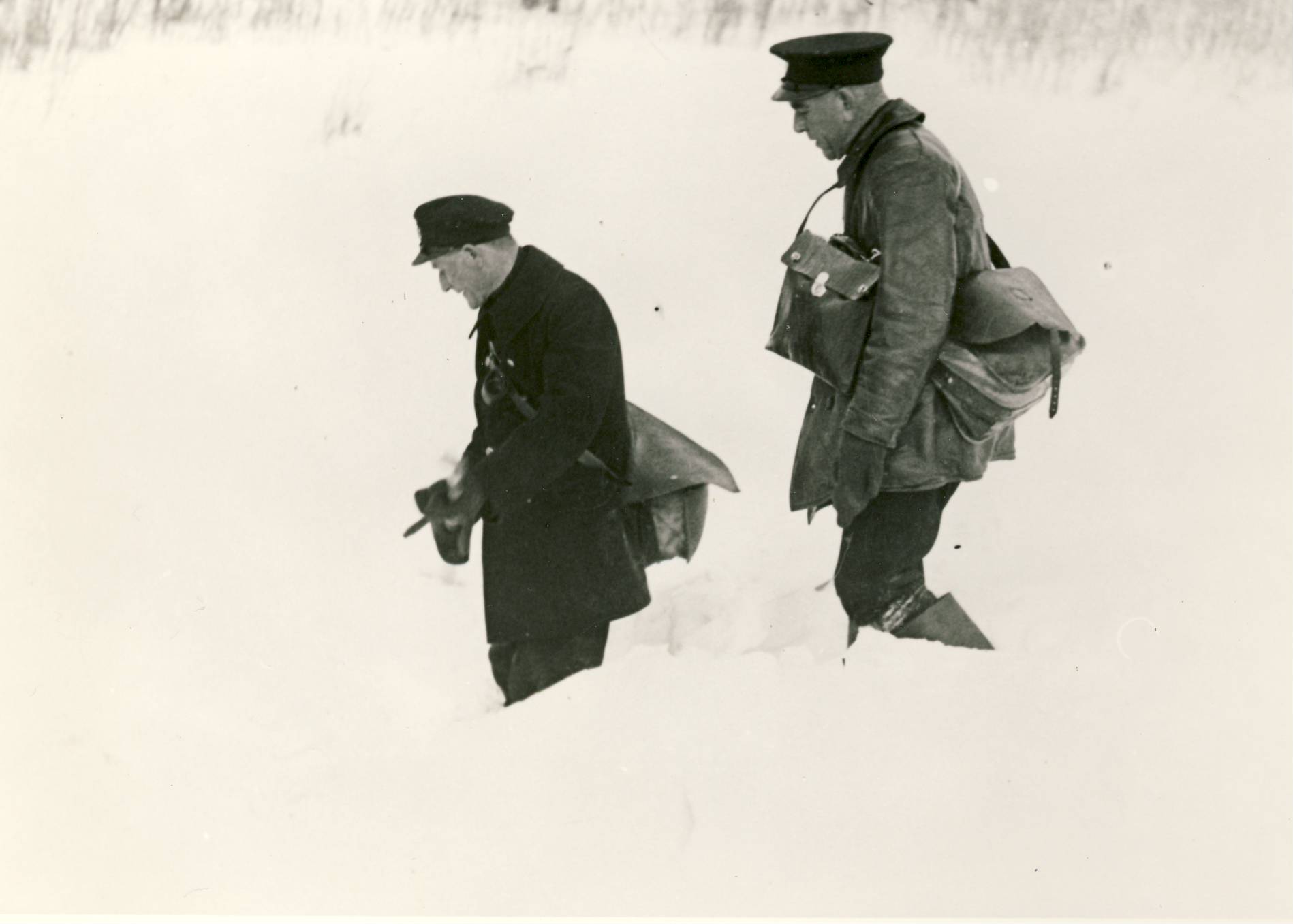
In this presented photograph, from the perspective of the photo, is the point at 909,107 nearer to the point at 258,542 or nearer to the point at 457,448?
the point at 457,448

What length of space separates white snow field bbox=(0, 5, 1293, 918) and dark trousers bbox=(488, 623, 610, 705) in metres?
0.04

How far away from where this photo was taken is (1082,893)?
8.33ft

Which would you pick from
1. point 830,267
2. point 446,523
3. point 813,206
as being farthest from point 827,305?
point 446,523

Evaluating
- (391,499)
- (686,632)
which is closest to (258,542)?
(391,499)

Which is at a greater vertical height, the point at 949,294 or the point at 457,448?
the point at 949,294

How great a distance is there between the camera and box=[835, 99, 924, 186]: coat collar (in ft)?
7.77

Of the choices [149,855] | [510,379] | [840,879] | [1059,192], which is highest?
[1059,192]

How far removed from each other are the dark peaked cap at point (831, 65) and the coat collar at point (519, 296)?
0.53 m

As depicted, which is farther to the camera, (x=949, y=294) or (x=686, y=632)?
(x=686, y=632)

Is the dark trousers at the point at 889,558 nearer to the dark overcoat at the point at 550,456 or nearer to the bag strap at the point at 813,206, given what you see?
the dark overcoat at the point at 550,456

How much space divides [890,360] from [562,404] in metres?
0.59

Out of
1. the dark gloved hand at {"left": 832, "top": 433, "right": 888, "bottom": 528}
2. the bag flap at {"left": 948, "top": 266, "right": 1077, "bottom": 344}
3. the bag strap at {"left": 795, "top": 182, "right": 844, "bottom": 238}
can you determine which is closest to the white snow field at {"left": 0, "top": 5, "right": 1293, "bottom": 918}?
the bag strap at {"left": 795, "top": 182, "right": 844, "bottom": 238}

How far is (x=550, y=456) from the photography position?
2430 millimetres

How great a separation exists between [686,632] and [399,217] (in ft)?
3.18
